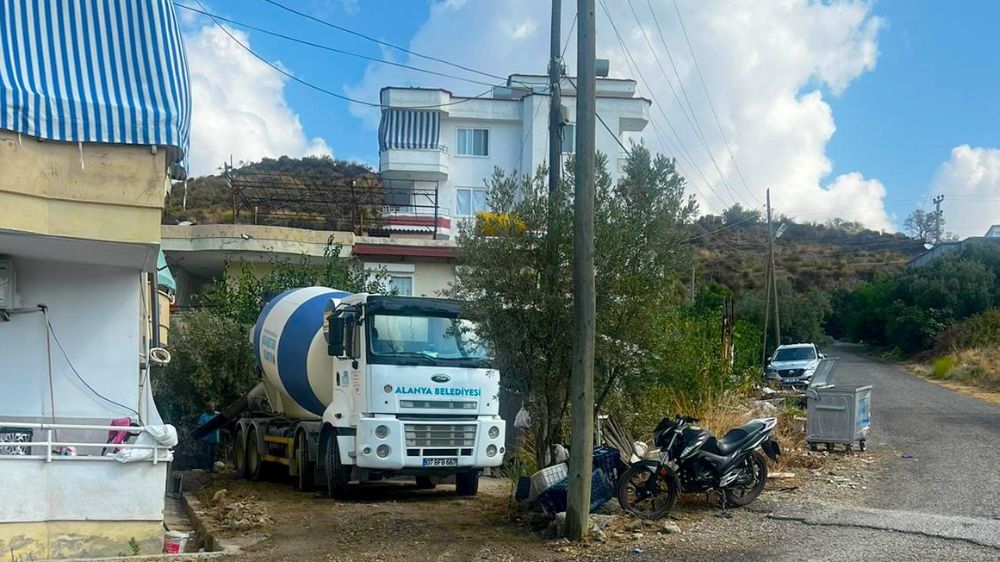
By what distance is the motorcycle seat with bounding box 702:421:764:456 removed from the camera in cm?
1205

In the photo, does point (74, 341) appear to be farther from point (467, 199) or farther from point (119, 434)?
point (467, 199)

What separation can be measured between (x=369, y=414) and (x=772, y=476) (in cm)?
596

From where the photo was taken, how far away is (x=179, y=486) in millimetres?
15953

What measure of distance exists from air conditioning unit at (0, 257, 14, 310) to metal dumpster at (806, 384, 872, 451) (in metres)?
12.9

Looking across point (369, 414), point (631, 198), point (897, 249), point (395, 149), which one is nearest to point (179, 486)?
point (369, 414)

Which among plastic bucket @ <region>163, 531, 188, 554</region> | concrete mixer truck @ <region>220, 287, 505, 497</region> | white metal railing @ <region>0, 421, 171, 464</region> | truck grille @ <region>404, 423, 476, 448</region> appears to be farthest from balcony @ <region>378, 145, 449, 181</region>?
white metal railing @ <region>0, 421, 171, 464</region>

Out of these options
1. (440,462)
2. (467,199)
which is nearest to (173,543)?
(440,462)

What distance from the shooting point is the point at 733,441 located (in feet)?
40.3

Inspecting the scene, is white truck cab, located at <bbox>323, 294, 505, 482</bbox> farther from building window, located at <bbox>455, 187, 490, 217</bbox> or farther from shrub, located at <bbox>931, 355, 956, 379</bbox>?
shrub, located at <bbox>931, 355, 956, 379</bbox>

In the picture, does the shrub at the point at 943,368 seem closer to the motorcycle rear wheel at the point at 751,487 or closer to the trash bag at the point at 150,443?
the motorcycle rear wheel at the point at 751,487

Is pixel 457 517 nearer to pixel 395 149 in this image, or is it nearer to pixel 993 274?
pixel 395 149

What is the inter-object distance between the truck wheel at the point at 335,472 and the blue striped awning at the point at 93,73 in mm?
5270

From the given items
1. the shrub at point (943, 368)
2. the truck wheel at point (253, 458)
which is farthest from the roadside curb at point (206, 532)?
the shrub at point (943, 368)

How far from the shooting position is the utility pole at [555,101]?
17203mm
